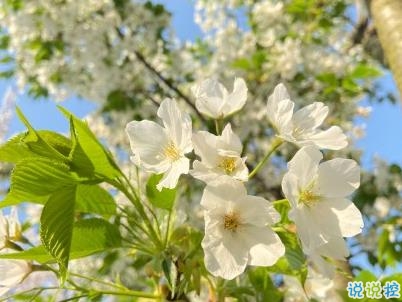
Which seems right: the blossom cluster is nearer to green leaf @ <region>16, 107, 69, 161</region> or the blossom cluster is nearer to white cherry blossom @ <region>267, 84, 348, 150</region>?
white cherry blossom @ <region>267, 84, 348, 150</region>

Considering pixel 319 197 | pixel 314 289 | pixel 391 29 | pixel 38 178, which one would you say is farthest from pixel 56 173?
pixel 391 29

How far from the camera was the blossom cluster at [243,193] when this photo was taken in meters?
0.64

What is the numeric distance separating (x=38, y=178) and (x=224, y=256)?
0.26 metres

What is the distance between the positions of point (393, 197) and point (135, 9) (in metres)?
2.22

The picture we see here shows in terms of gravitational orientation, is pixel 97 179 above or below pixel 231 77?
below

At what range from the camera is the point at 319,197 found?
692 mm

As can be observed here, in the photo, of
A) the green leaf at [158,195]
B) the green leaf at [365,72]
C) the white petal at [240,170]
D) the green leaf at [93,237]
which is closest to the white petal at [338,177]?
the white petal at [240,170]

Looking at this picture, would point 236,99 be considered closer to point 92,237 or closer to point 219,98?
point 219,98

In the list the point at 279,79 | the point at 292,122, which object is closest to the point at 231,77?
the point at 279,79

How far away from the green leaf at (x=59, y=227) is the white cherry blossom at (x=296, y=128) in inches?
12.2

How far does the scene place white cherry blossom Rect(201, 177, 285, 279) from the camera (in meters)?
0.63

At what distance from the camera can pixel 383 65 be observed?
12.7 feet

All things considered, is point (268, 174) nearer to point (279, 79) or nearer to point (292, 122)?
point (279, 79)

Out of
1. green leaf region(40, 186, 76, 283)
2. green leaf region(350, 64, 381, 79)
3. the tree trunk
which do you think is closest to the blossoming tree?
green leaf region(40, 186, 76, 283)
